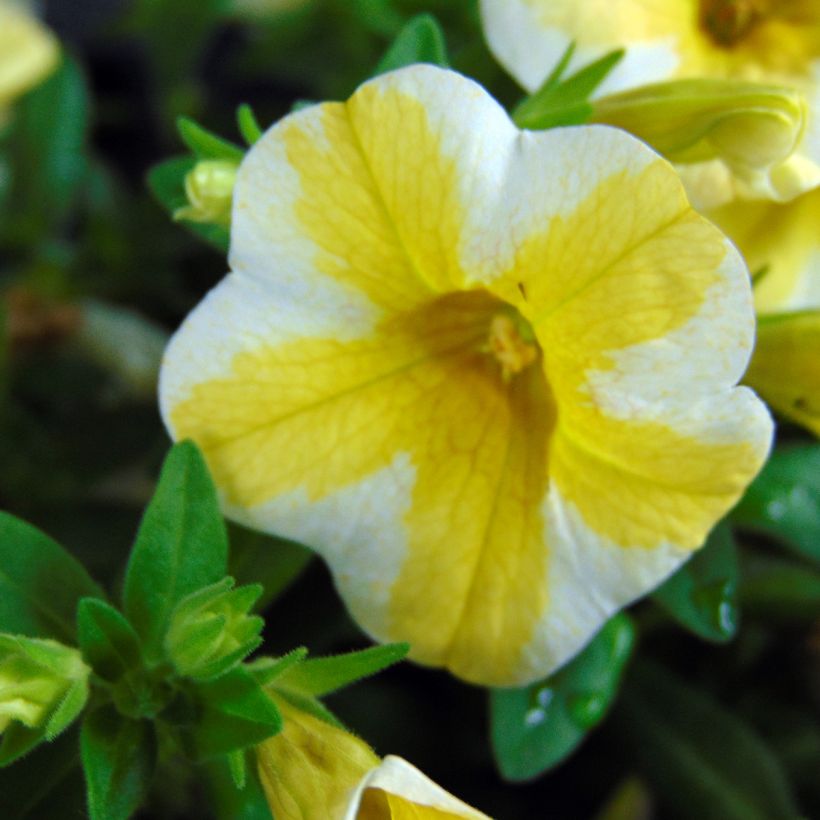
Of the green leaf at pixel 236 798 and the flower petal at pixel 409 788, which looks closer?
the flower petal at pixel 409 788

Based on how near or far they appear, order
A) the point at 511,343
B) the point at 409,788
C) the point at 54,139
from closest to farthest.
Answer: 1. the point at 409,788
2. the point at 511,343
3. the point at 54,139

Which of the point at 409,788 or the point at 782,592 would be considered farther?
the point at 782,592

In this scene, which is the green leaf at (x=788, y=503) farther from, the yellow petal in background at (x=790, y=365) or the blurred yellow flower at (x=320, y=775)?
the blurred yellow flower at (x=320, y=775)

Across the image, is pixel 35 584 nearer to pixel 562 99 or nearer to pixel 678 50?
pixel 562 99

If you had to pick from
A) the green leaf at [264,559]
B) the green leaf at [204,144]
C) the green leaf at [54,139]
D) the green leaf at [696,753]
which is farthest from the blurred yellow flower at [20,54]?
the green leaf at [696,753]

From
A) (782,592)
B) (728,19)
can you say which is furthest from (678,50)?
(782,592)

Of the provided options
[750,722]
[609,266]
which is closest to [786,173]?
[609,266]
